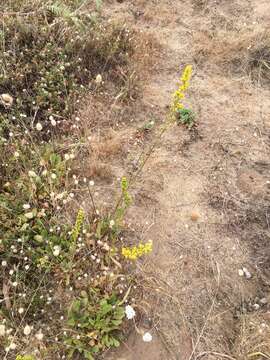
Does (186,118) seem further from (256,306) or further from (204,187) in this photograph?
(256,306)

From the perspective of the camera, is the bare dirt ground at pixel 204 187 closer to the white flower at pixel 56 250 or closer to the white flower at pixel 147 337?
the white flower at pixel 147 337

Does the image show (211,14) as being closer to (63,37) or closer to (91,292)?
(63,37)

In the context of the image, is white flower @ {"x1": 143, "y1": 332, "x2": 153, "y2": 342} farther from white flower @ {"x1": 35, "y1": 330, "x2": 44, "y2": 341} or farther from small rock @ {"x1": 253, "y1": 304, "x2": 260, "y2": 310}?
small rock @ {"x1": 253, "y1": 304, "x2": 260, "y2": 310}

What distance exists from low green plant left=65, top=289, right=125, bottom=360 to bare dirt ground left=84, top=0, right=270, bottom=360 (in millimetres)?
136

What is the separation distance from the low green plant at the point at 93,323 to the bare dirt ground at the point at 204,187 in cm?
14

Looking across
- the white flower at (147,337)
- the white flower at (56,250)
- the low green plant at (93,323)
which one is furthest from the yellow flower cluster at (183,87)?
the white flower at (147,337)

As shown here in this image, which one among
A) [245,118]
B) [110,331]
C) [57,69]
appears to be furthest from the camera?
[245,118]

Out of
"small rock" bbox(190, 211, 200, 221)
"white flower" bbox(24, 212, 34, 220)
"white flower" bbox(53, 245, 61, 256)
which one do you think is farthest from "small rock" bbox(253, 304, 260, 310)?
"white flower" bbox(24, 212, 34, 220)

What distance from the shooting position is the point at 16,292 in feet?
8.58

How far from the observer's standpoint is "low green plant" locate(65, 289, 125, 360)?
2451 mm

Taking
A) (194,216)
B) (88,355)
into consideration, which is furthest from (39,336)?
(194,216)

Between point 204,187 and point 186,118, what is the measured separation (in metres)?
0.79

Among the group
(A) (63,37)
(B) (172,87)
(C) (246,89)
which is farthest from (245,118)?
(A) (63,37)

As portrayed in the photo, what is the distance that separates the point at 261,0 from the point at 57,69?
319cm
